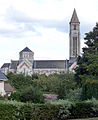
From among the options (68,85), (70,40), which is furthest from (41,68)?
(68,85)

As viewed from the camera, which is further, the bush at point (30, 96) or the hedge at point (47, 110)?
the bush at point (30, 96)

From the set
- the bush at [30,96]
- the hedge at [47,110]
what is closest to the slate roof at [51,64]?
the bush at [30,96]

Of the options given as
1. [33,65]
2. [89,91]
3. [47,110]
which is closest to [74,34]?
[33,65]

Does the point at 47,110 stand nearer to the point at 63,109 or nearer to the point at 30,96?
the point at 63,109

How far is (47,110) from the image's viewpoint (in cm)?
2139

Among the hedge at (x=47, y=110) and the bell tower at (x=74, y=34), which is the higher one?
the bell tower at (x=74, y=34)

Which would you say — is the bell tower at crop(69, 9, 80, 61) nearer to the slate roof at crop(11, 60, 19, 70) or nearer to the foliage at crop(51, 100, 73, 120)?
the slate roof at crop(11, 60, 19, 70)

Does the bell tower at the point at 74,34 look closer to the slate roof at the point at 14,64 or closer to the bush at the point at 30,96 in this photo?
the slate roof at the point at 14,64

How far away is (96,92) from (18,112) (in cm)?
2014

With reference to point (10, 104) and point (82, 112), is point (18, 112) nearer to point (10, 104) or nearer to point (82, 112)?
point (10, 104)

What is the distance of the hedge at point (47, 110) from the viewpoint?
1845 cm

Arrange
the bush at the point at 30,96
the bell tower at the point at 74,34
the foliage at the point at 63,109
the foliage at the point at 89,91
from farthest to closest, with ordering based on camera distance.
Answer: the bell tower at the point at 74,34 < the foliage at the point at 89,91 < the bush at the point at 30,96 < the foliage at the point at 63,109

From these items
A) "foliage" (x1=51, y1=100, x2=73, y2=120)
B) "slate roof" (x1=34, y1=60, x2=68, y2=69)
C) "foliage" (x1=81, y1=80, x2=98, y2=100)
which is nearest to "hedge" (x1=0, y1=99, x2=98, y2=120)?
"foliage" (x1=51, y1=100, x2=73, y2=120)

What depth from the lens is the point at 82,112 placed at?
24844mm
